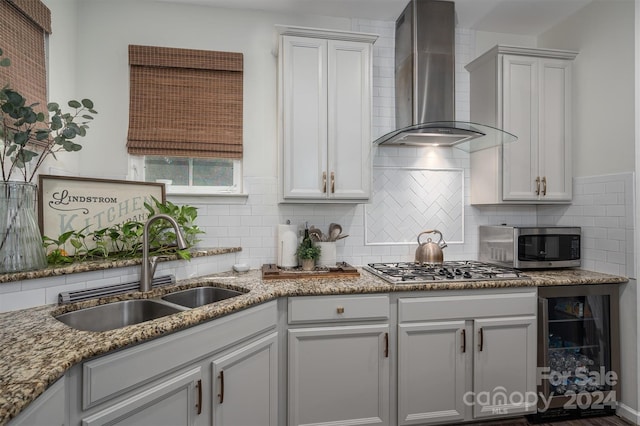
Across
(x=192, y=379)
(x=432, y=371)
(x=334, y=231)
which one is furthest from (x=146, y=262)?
(x=432, y=371)

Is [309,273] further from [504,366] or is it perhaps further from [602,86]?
[602,86]

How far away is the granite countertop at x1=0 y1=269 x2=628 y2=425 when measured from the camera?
2.90 feet

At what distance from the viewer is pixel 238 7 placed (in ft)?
8.32

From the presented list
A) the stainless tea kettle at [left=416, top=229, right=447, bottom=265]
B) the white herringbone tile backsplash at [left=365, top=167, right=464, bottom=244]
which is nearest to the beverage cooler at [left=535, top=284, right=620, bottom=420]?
the stainless tea kettle at [left=416, top=229, right=447, bottom=265]

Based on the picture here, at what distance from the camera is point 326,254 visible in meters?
2.44

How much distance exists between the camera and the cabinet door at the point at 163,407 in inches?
45.4

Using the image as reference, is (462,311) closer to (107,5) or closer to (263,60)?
(263,60)

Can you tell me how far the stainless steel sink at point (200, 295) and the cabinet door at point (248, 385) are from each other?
0.35 metres

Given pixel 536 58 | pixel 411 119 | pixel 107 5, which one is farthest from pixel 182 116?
pixel 536 58

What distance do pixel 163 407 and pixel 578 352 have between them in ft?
8.68

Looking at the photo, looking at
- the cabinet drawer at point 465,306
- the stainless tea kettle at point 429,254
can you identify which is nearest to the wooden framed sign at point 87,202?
the cabinet drawer at point 465,306

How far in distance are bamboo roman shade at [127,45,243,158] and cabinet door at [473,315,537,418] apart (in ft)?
6.85

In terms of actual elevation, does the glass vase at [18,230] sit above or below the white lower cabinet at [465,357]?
above

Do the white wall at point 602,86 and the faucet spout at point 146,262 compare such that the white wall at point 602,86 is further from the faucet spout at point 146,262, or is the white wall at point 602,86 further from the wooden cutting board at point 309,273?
the faucet spout at point 146,262
